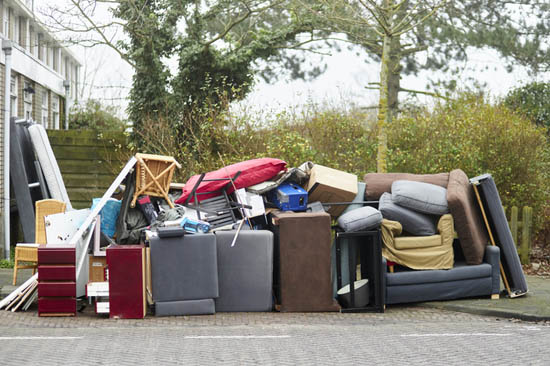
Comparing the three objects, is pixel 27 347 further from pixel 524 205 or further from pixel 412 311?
pixel 524 205

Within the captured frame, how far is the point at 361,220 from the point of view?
8664mm

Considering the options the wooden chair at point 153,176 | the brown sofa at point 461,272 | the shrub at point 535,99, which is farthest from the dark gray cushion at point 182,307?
the shrub at point 535,99

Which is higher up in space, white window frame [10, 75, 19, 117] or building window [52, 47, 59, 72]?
building window [52, 47, 59, 72]

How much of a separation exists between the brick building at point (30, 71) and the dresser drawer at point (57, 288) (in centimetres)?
595

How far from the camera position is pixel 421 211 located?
358 inches

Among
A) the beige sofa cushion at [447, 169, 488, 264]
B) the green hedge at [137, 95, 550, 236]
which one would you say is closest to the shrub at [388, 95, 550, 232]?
the green hedge at [137, 95, 550, 236]

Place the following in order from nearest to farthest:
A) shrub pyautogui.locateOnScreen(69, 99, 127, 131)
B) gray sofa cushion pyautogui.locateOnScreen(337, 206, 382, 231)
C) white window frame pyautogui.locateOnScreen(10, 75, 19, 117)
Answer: gray sofa cushion pyautogui.locateOnScreen(337, 206, 382, 231)
white window frame pyautogui.locateOnScreen(10, 75, 19, 117)
shrub pyautogui.locateOnScreen(69, 99, 127, 131)

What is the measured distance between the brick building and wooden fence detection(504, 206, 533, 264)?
9.79 m

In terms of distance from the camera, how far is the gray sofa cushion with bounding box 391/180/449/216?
9.02 metres

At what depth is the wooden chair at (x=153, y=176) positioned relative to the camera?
9.02 meters

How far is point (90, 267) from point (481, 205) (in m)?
5.27

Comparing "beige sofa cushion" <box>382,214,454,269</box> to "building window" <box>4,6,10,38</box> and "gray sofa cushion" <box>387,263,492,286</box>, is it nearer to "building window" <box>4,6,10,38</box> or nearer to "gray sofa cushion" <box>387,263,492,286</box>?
"gray sofa cushion" <box>387,263,492,286</box>

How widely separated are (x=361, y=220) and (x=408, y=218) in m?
0.76

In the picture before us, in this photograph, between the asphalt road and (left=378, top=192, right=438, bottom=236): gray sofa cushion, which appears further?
(left=378, top=192, right=438, bottom=236): gray sofa cushion
